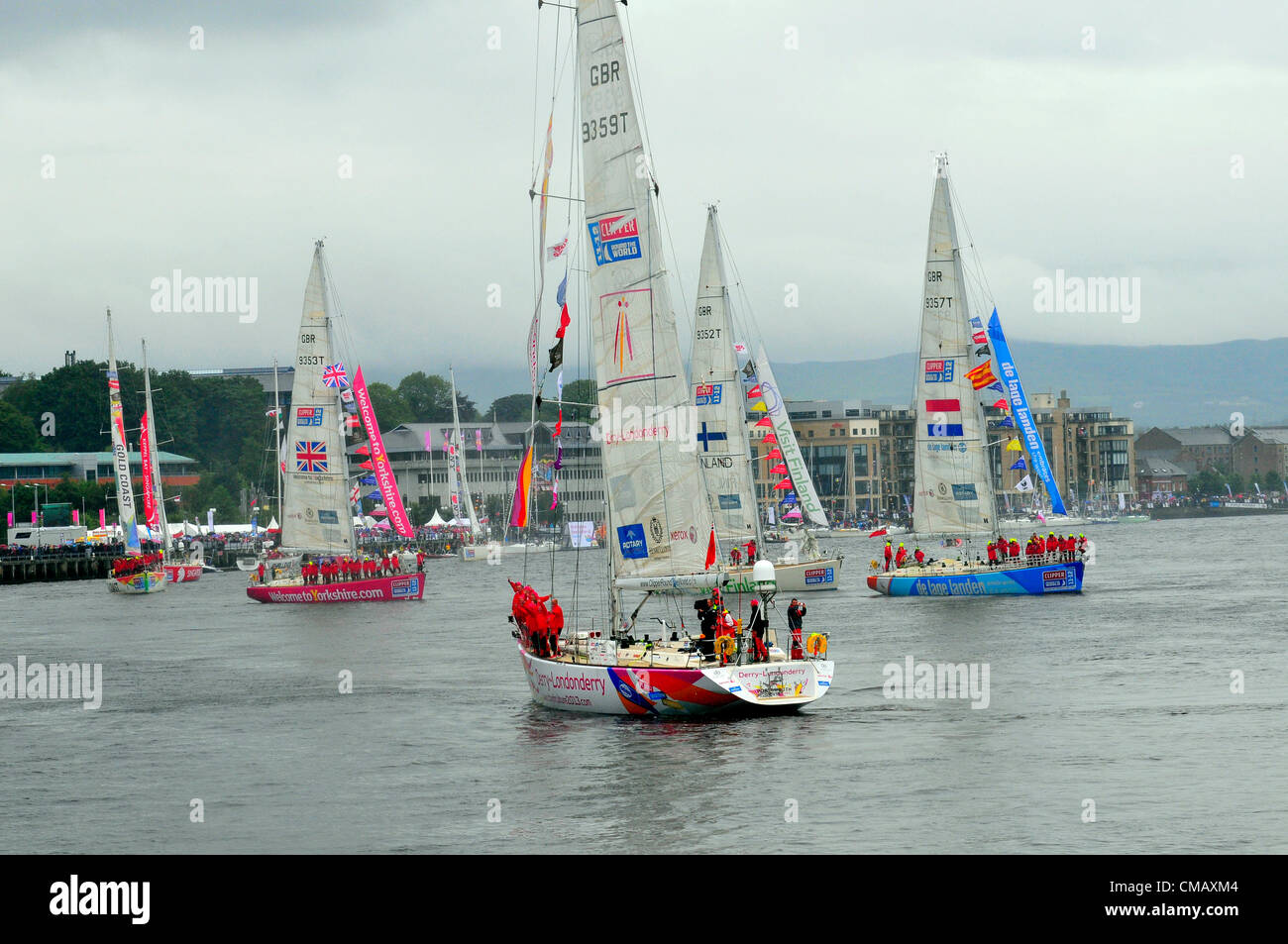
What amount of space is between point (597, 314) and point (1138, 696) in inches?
550

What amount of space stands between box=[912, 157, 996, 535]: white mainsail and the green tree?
439ft

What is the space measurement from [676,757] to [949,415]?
3898 centimetres

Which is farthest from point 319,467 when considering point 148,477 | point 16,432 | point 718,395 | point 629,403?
point 16,432

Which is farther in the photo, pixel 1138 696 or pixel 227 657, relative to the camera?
pixel 227 657

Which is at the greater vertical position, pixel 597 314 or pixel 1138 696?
pixel 597 314

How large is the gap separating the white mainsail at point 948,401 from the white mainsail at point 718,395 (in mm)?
7048

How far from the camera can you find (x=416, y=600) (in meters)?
75.5

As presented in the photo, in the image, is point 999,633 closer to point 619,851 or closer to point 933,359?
point 933,359

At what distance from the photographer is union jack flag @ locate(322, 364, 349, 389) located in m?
69.1

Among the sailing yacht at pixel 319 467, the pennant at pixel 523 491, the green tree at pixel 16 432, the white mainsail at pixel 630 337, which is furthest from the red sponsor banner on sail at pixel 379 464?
the green tree at pixel 16 432

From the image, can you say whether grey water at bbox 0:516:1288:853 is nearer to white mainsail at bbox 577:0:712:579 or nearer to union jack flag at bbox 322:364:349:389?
white mainsail at bbox 577:0:712:579

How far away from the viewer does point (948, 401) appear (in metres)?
63.5
